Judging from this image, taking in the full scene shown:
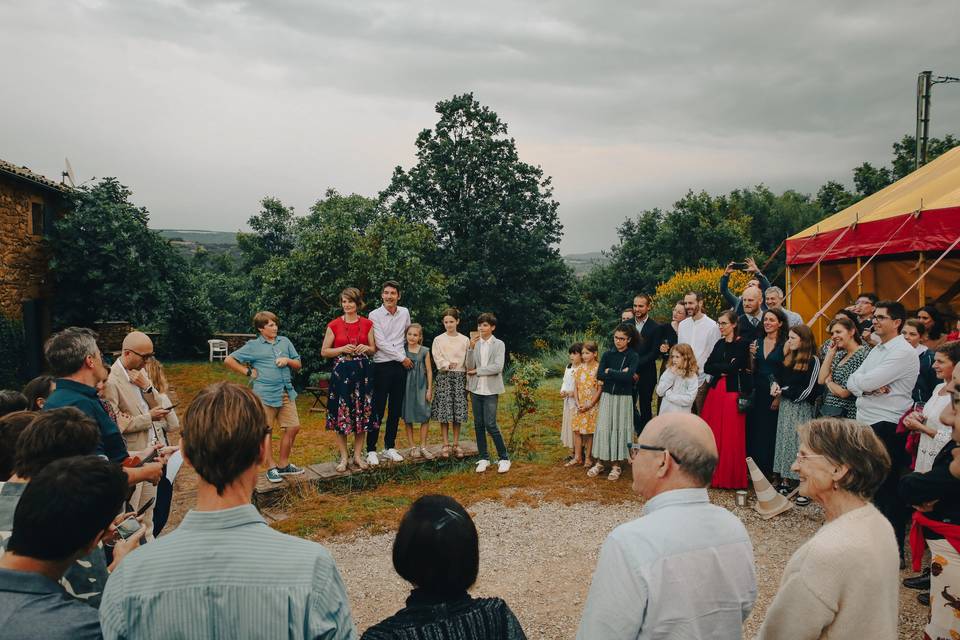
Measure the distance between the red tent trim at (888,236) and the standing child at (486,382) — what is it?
234 inches

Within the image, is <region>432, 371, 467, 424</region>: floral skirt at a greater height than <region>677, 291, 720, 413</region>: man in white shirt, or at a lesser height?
lesser

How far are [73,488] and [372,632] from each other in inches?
40.1

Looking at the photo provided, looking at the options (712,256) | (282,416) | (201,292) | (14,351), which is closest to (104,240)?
(14,351)

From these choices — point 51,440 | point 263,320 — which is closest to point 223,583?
point 51,440

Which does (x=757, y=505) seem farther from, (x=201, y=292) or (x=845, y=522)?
(x=201, y=292)

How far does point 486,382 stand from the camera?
670 cm

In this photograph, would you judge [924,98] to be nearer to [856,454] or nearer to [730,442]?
A: [730,442]

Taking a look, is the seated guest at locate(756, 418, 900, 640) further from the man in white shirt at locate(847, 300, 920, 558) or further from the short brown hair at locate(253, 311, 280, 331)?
the short brown hair at locate(253, 311, 280, 331)

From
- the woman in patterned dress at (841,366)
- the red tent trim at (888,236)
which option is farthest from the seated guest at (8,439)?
the red tent trim at (888,236)

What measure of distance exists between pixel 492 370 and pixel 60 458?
15.8ft

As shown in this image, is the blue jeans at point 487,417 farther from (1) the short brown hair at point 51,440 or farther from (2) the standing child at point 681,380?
(1) the short brown hair at point 51,440

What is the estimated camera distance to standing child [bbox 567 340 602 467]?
22.9 ft

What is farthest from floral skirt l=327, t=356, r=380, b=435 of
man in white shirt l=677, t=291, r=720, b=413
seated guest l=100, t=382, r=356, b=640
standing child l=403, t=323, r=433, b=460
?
seated guest l=100, t=382, r=356, b=640

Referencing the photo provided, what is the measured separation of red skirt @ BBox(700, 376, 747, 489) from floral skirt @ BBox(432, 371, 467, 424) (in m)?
2.88
